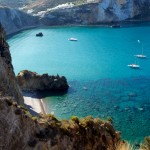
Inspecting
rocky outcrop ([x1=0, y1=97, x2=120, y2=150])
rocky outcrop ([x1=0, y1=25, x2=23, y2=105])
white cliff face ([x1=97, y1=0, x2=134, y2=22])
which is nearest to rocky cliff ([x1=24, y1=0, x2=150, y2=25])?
white cliff face ([x1=97, y1=0, x2=134, y2=22])

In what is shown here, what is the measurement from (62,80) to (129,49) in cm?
4098

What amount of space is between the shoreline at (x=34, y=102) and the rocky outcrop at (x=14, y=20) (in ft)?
289

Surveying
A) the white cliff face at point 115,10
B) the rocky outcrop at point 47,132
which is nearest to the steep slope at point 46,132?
the rocky outcrop at point 47,132

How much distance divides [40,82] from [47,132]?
51254mm

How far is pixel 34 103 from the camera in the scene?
69000mm

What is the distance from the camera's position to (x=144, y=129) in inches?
2053

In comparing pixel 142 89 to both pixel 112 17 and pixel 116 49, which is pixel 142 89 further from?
pixel 112 17

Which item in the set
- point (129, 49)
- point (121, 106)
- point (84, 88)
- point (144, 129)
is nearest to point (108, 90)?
point (84, 88)

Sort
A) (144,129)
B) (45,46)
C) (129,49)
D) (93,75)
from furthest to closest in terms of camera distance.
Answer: (45,46)
(129,49)
(93,75)
(144,129)

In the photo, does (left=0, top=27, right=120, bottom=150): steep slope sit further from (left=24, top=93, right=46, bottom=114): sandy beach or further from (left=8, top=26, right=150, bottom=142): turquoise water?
(left=24, top=93, right=46, bottom=114): sandy beach

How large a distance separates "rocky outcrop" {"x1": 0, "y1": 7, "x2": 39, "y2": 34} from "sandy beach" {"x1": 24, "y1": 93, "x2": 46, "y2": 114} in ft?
291

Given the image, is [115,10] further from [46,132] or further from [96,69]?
[46,132]

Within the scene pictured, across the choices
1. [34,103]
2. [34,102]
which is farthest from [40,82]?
[34,103]

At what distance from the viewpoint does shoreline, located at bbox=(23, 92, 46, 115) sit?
213 feet
